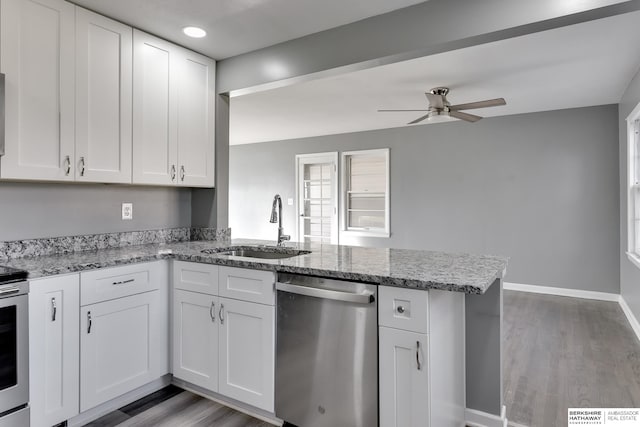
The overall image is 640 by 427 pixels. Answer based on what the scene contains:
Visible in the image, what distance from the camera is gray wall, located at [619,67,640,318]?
3.60 metres

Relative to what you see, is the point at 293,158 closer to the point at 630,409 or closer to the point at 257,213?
the point at 257,213

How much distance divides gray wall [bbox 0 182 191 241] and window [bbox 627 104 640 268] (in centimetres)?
434

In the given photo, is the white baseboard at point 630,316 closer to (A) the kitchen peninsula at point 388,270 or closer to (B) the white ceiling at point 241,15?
(A) the kitchen peninsula at point 388,270

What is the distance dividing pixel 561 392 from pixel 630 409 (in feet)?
1.12

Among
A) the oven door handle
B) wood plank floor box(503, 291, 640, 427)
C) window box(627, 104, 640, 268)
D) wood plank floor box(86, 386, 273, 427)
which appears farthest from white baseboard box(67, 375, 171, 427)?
window box(627, 104, 640, 268)

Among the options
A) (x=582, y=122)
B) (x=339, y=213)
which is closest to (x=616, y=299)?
(x=582, y=122)

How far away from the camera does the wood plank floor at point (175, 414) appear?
6.68ft

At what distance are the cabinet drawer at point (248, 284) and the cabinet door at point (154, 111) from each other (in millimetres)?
1044

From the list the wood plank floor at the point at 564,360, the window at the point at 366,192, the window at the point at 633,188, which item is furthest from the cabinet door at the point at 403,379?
the window at the point at 366,192

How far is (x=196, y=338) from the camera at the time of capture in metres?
2.27

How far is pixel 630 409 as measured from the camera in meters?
2.23

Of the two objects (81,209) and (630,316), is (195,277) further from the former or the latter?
(630,316)

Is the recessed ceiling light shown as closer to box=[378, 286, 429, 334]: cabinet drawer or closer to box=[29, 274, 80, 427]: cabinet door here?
box=[29, 274, 80, 427]: cabinet door

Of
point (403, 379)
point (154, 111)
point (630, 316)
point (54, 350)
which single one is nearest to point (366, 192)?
point (630, 316)
